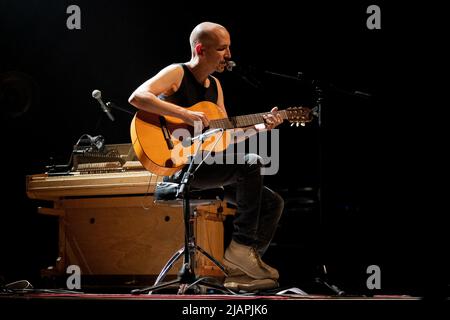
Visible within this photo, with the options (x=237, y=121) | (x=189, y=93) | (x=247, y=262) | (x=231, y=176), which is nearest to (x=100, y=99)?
(x=189, y=93)

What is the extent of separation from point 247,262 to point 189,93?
1069mm

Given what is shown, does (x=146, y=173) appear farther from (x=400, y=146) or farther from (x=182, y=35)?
(x=400, y=146)

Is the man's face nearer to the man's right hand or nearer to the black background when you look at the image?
the man's right hand

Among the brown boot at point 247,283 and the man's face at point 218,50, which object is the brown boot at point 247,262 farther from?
the man's face at point 218,50

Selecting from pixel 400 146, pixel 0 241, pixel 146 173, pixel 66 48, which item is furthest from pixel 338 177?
pixel 0 241

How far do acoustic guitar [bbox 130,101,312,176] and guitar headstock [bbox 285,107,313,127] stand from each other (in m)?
0.20

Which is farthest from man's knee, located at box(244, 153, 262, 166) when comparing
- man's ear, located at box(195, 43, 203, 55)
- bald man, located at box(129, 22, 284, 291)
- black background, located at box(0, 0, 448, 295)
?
black background, located at box(0, 0, 448, 295)

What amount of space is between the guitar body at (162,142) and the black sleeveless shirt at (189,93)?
0.50ft

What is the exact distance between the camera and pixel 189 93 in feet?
11.1

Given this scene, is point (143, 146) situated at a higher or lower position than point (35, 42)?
lower

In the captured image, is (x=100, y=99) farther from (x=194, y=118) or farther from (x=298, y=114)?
(x=298, y=114)

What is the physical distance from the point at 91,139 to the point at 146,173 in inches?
29.0

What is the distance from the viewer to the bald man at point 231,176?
10.4ft
